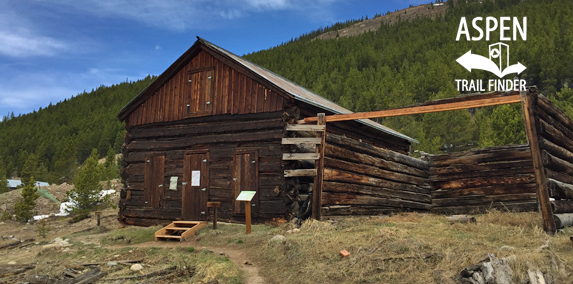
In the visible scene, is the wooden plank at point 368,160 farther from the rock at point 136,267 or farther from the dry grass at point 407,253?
the rock at point 136,267

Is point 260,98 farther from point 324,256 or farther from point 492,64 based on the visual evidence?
point 492,64

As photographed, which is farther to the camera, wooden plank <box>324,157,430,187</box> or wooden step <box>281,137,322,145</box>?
wooden plank <box>324,157,430,187</box>

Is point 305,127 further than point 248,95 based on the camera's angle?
No

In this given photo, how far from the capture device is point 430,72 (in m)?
59.3

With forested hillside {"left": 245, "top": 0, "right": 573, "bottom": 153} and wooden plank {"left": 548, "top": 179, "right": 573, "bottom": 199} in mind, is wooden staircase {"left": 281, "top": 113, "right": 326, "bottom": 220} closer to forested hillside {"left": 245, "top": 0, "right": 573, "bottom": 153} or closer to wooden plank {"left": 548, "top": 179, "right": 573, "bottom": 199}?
wooden plank {"left": 548, "top": 179, "right": 573, "bottom": 199}

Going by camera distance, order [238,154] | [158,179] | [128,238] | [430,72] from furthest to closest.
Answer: [430,72], [158,179], [238,154], [128,238]

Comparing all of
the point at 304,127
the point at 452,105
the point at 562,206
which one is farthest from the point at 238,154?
the point at 562,206

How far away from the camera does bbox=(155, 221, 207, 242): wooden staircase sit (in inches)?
451

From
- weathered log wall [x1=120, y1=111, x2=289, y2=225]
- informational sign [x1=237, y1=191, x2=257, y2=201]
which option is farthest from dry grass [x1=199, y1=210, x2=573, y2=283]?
weathered log wall [x1=120, y1=111, x2=289, y2=225]

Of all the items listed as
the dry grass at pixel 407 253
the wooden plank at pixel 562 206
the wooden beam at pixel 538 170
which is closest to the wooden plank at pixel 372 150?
the dry grass at pixel 407 253

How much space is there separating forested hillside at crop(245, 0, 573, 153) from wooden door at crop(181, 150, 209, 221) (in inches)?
903

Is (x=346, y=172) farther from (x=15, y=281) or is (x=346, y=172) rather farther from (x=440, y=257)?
(x=15, y=281)

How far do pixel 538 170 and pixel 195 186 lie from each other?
10.9 metres

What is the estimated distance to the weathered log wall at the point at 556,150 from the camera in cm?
850
